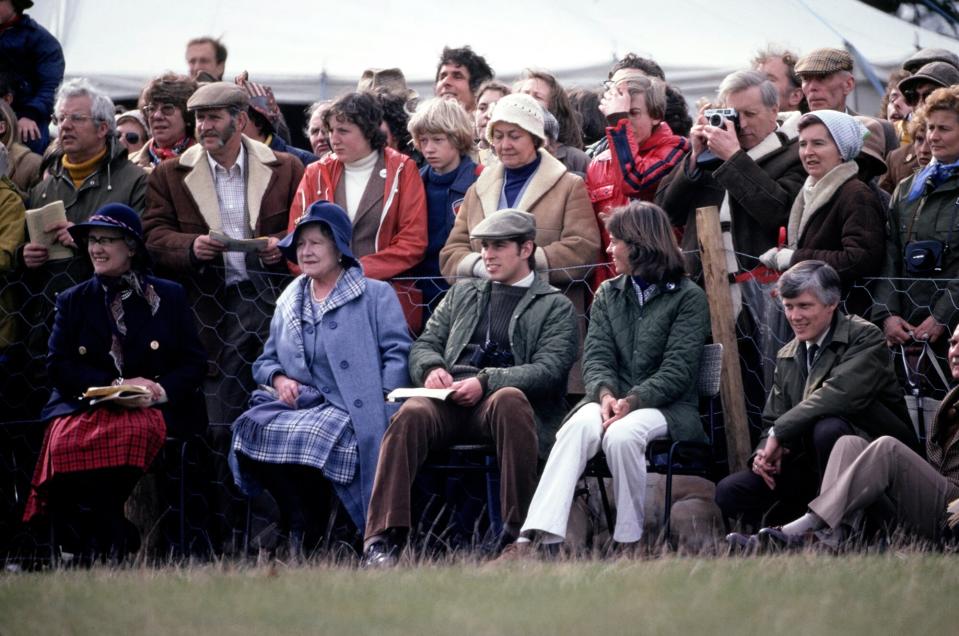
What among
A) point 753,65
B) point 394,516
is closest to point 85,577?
point 394,516

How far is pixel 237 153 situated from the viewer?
31.9 ft

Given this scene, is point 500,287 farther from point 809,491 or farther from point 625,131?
point 809,491

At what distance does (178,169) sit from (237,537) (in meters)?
2.23

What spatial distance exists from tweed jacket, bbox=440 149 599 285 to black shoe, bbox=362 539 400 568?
5.95 feet

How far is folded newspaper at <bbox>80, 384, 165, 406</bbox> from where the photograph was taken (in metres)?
8.46

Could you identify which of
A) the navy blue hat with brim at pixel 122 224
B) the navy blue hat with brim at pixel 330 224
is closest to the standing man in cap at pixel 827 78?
the navy blue hat with brim at pixel 330 224

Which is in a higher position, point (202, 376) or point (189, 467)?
point (202, 376)

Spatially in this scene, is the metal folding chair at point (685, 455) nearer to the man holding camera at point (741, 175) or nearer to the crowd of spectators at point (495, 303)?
the crowd of spectators at point (495, 303)

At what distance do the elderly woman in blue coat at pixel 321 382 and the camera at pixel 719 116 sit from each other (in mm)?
1977

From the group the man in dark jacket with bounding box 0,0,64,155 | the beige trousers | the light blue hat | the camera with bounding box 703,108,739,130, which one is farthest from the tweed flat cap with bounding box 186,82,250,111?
the beige trousers

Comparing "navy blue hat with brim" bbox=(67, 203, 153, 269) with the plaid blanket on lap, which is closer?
the plaid blanket on lap

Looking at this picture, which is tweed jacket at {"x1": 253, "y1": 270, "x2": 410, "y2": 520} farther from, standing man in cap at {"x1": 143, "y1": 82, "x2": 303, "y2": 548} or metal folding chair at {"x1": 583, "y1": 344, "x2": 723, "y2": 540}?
metal folding chair at {"x1": 583, "y1": 344, "x2": 723, "y2": 540}

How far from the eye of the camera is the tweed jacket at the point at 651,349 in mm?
8086

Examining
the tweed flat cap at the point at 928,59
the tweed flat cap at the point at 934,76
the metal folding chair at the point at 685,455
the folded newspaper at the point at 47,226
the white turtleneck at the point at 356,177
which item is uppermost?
the tweed flat cap at the point at 928,59
